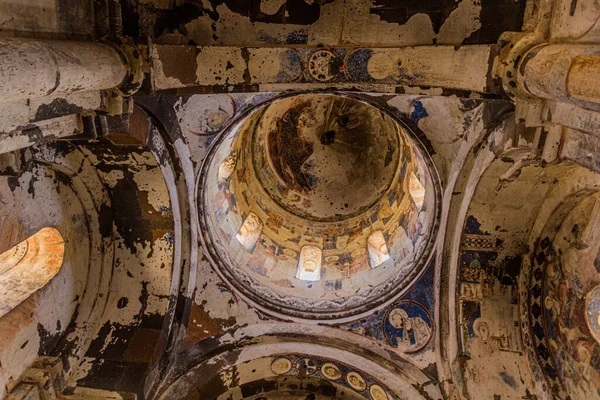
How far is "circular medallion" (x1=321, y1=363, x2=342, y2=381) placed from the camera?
7.70m

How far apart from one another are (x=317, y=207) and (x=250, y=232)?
84.5 inches

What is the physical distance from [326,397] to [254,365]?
5.44 feet

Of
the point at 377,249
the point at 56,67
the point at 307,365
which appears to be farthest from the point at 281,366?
the point at 56,67

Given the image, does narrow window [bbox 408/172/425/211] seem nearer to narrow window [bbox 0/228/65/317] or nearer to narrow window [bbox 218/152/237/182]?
narrow window [bbox 218/152/237/182]

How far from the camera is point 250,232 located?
30.5ft

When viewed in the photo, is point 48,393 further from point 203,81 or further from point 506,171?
point 506,171

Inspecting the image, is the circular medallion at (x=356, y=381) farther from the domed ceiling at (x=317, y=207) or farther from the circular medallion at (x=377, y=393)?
the domed ceiling at (x=317, y=207)

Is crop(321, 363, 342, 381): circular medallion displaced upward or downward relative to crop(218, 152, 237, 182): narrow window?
downward

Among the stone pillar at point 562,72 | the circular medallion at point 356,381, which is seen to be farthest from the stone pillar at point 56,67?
the circular medallion at point 356,381

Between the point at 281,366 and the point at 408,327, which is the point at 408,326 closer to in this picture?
the point at 408,327

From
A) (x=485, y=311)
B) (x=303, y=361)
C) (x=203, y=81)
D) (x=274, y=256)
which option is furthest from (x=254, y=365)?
(x=203, y=81)

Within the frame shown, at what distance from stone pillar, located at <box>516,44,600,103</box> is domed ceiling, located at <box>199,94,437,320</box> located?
3167 millimetres

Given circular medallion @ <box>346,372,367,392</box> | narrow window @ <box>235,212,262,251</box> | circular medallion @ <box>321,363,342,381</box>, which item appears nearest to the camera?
circular medallion @ <box>346,372,367,392</box>

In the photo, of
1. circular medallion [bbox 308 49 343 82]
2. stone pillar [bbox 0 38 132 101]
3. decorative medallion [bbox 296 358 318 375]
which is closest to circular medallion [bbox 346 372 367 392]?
decorative medallion [bbox 296 358 318 375]
